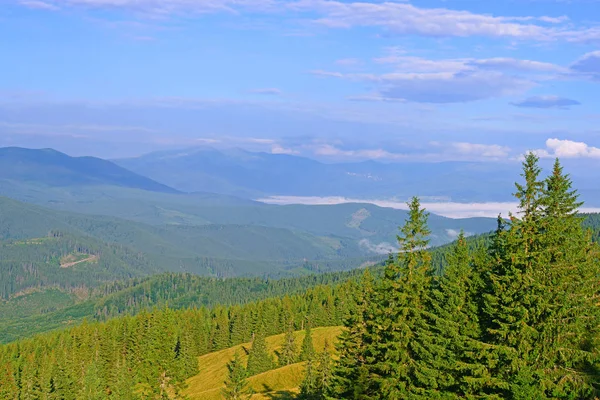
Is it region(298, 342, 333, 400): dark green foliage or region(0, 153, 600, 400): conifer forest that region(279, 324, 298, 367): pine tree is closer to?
region(298, 342, 333, 400): dark green foliage

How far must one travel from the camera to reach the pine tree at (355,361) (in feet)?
156

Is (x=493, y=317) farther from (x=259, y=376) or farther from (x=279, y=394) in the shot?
(x=259, y=376)

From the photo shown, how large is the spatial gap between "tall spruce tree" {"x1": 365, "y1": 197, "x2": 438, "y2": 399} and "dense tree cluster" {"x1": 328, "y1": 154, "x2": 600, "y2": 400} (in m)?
0.08

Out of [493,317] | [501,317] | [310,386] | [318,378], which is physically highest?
[501,317]

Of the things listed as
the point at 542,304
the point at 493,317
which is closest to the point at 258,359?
the point at 493,317

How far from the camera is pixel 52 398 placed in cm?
11612

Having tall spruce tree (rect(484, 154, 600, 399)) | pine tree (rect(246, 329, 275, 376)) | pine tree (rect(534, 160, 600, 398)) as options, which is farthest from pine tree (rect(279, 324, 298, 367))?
pine tree (rect(534, 160, 600, 398))

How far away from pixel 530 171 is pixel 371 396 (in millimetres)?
19495

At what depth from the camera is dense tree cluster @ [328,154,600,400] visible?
40.1m

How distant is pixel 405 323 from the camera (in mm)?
43875

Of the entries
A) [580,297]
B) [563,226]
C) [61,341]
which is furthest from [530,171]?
[61,341]

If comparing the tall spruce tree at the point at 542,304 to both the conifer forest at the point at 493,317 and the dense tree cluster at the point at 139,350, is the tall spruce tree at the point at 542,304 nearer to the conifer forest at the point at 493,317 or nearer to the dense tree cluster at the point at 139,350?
the conifer forest at the point at 493,317

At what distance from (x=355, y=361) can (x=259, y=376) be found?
65.9 m

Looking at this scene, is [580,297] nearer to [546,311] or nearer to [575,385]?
[546,311]
